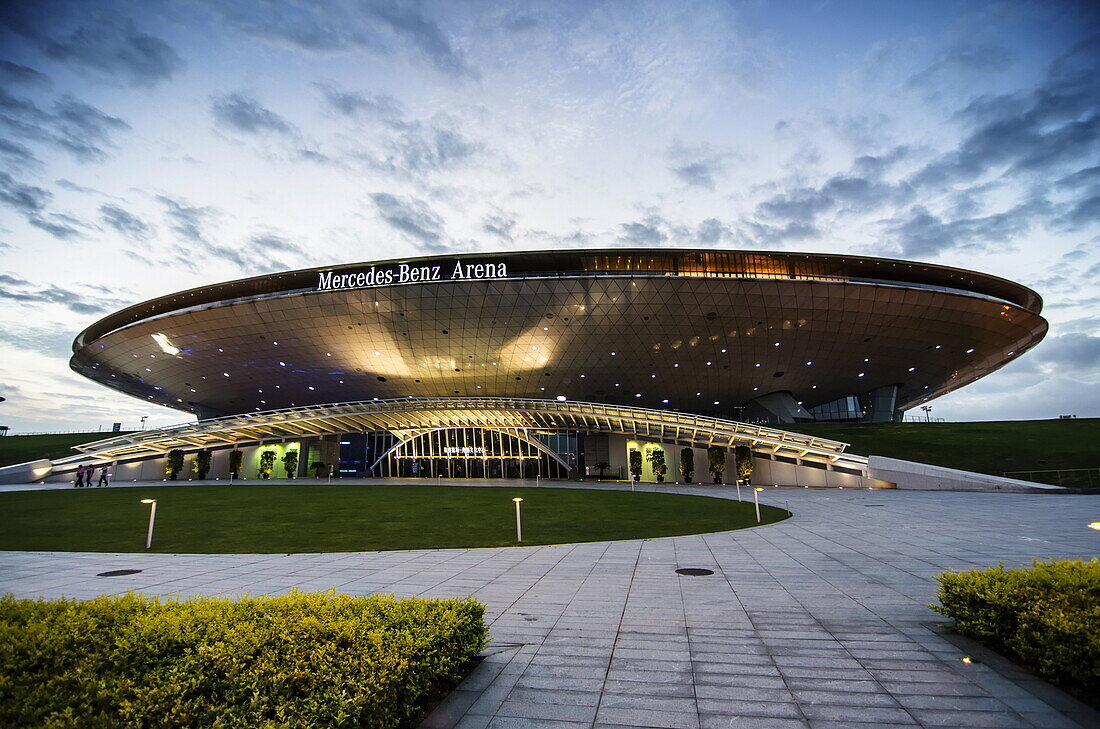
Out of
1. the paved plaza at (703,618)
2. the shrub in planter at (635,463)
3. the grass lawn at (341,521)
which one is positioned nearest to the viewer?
the paved plaza at (703,618)

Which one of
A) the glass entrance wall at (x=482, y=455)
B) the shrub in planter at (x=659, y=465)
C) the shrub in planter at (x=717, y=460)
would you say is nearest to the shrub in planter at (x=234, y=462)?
the glass entrance wall at (x=482, y=455)

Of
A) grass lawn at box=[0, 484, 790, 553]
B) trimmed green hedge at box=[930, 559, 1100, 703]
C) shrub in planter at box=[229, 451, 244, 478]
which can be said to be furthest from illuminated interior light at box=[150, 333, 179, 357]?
trimmed green hedge at box=[930, 559, 1100, 703]

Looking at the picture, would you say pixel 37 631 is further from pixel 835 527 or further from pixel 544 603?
pixel 835 527

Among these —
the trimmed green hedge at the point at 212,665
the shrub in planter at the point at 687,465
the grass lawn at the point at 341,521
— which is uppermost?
the shrub in planter at the point at 687,465

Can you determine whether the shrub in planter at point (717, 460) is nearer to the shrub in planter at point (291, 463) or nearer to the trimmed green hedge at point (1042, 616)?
the trimmed green hedge at point (1042, 616)

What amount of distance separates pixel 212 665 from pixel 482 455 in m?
60.4

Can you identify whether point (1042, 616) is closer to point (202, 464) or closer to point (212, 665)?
point (212, 665)

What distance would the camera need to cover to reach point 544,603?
27.4ft

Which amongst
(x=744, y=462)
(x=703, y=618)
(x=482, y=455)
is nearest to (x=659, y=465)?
(x=744, y=462)

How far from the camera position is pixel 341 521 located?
20.5 metres

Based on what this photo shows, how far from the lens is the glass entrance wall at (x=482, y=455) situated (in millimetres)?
61250

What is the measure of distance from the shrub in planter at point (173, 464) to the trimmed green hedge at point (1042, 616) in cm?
6897

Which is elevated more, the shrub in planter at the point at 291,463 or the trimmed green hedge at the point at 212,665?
the shrub in planter at the point at 291,463

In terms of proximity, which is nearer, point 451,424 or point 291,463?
point 291,463
